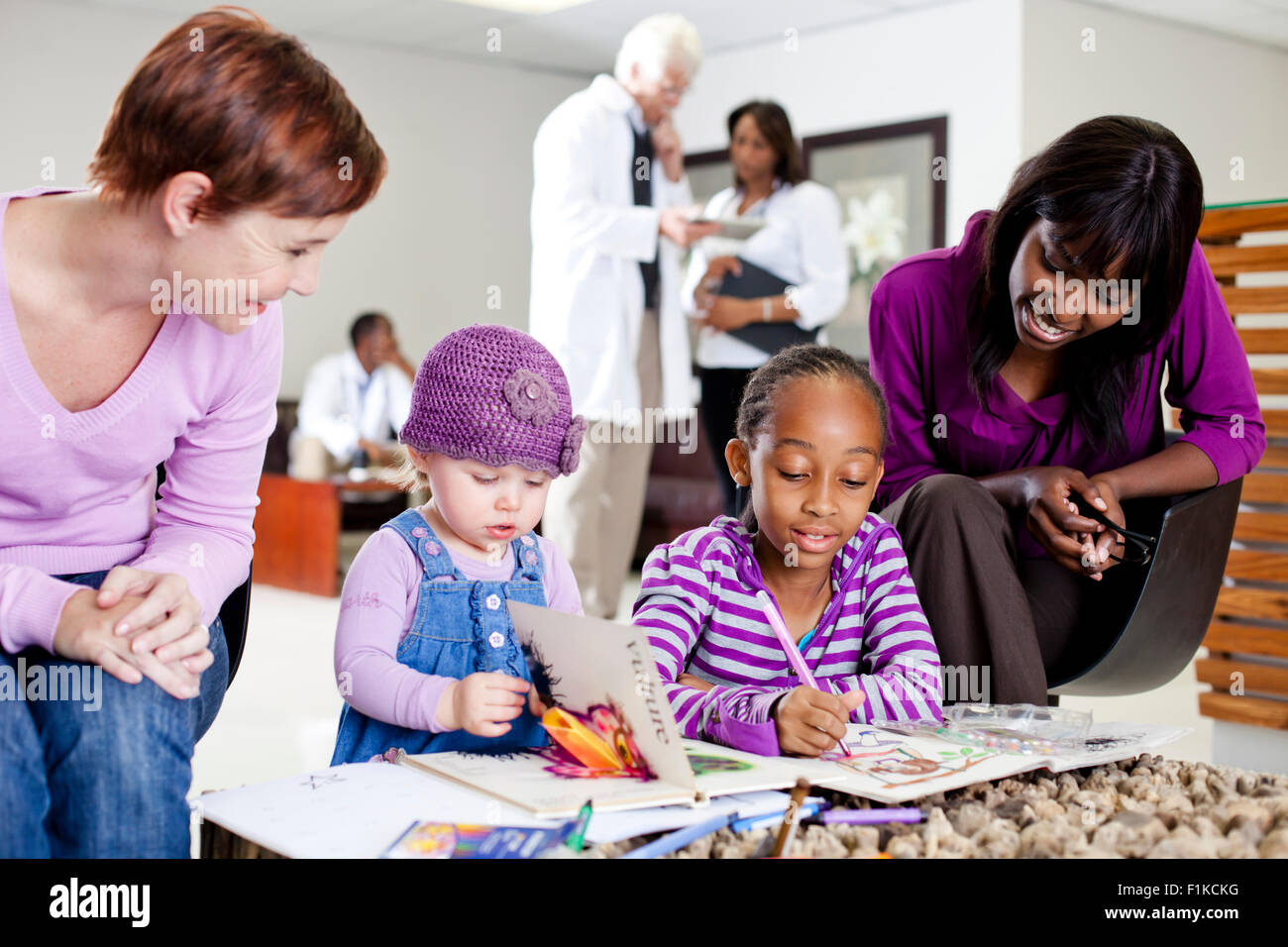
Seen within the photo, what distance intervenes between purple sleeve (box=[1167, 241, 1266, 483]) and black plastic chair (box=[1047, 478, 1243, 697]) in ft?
0.19

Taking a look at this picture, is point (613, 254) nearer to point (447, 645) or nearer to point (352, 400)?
point (447, 645)

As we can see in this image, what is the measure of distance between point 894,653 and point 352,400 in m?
4.65

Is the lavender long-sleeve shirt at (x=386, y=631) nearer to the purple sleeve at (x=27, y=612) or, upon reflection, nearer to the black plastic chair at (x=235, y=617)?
the black plastic chair at (x=235, y=617)

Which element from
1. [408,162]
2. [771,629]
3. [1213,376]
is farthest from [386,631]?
[408,162]

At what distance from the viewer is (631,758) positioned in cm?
120

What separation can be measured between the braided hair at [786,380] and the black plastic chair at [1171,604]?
1.39 feet

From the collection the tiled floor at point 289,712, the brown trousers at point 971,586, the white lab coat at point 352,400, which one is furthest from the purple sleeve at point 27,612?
the white lab coat at point 352,400

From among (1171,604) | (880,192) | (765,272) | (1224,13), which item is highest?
(1224,13)

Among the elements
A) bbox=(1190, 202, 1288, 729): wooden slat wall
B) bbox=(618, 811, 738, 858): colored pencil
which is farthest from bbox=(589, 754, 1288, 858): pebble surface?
bbox=(1190, 202, 1288, 729): wooden slat wall

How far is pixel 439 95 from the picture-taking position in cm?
714

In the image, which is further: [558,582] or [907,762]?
[558,582]
